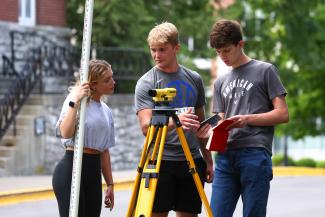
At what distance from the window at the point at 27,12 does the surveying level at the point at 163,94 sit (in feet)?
54.2

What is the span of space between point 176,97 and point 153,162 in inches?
22.6

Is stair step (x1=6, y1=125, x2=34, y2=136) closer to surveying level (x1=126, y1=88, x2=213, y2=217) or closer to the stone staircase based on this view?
the stone staircase

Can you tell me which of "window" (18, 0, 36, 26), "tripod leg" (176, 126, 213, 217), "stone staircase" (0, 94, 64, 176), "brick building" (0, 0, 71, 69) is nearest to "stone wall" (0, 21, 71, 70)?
"brick building" (0, 0, 71, 69)

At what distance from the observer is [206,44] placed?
1097 inches

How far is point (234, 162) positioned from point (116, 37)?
18117mm

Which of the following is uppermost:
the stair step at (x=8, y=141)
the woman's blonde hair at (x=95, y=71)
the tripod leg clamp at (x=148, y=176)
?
the woman's blonde hair at (x=95, y=71)

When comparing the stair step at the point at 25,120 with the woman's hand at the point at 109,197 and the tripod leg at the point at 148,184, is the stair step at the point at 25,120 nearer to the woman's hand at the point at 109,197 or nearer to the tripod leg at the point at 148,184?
the woman's hand at the point at 109,197

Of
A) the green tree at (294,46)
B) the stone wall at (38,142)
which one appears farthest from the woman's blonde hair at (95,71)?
the green tree at (294,46)

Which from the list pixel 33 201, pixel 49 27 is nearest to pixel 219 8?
pixel 49 27

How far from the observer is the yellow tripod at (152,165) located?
5652 mm

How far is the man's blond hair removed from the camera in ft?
19.7

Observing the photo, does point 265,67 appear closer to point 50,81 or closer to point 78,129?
point 78,129

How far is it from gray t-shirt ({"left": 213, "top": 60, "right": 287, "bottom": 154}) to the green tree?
20487 mm

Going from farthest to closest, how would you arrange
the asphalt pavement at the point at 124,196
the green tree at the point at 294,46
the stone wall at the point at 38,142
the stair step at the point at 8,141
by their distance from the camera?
the green tree at the point at 294,46 < the stair step at the point at 8,141 < the stone wall at the point at 38,142 < the asphalt pavement at the point at 124,196
